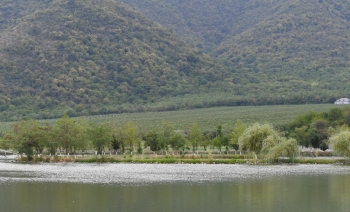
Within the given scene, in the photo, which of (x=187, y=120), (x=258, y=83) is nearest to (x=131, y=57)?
(x=258, y=83)

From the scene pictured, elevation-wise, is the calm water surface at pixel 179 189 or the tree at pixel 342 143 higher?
the tree at pixel 342 143

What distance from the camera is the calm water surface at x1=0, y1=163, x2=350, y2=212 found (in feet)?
139

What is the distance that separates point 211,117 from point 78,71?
54429 millimetres

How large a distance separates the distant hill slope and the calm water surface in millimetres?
98633

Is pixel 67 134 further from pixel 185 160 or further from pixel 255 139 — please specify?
pixel 255 139

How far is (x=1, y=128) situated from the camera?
435ft

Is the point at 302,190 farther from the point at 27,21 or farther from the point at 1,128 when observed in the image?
the point at 27,21

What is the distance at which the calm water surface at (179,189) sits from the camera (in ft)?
139

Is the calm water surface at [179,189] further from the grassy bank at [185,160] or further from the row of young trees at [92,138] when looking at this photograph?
the row of young trees at [92,138]

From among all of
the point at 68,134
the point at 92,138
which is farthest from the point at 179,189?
the point at 68,134

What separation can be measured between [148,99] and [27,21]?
4857 centimetres

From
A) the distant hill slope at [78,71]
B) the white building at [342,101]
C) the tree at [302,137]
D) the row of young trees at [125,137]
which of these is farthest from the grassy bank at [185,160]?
the white building at [342,101]

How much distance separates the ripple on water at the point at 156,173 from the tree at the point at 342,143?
490 centimetres

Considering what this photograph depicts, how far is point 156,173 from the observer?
65062 millimetres
